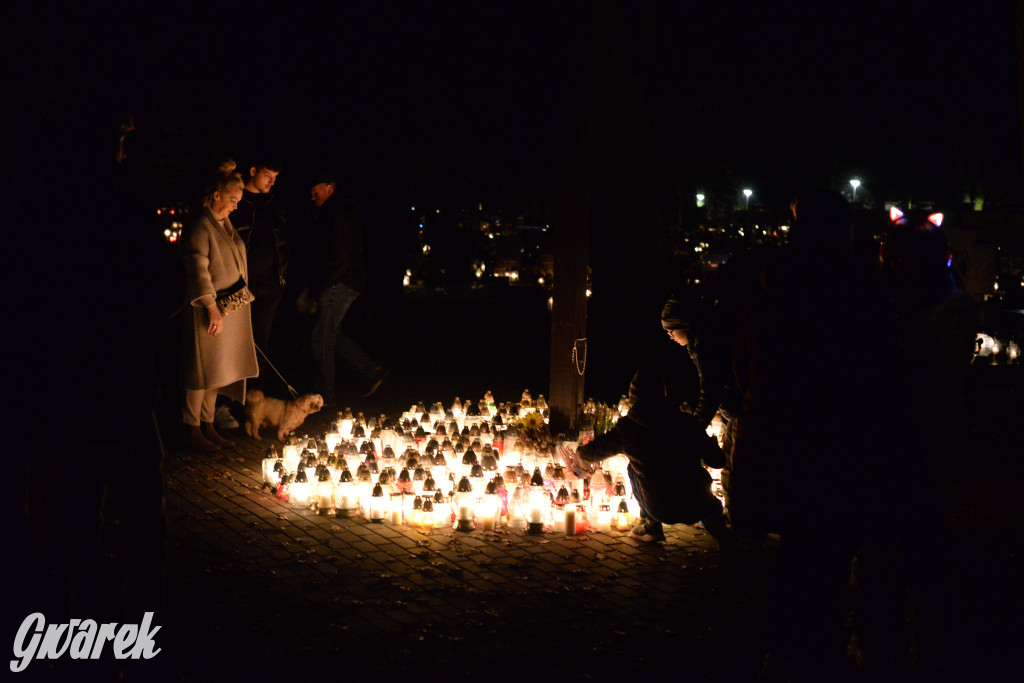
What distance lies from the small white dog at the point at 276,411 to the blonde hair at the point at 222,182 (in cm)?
186

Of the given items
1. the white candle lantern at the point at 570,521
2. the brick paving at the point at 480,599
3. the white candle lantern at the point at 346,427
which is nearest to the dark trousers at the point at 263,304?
the white candle lantern at the point at 346,427

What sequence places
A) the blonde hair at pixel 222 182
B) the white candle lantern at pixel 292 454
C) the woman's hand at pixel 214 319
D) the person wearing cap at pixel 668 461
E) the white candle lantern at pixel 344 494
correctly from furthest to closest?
the blonde hair at pixel 222 182
the woman's hand at pixel 214 319
the white candle lantern at pixel 292 454
the white candle lantern at pixel 344 494
the person wearing cap at pixel 668 461

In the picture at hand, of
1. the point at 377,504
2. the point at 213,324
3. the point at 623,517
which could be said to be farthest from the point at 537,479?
the point at 213,324

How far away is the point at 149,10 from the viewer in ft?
66.7

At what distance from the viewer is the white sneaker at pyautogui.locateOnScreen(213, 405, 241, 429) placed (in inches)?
381

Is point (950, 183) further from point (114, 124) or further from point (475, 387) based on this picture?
point (114, 124)

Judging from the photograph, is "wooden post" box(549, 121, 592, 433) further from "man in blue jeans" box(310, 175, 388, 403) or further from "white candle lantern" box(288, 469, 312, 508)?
"man in blue jeans" box(310, 175, 388, 403)

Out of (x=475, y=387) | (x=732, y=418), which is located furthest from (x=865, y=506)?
(x=475, y=387)

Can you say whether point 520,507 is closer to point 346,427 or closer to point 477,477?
point 477,477

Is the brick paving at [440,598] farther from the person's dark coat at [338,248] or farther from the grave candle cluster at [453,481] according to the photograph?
the person's dark coat at [338,248]

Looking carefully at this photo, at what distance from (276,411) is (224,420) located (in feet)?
2.12

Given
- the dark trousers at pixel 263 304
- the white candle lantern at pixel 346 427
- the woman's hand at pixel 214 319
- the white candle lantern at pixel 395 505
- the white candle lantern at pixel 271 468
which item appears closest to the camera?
the white candle lantern at pixel 395 505

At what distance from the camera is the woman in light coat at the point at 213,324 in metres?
8.34

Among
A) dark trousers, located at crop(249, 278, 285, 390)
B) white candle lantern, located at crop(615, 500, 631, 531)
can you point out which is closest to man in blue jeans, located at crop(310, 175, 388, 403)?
dark trousers, located at crop(249, 278, 285, 390)
